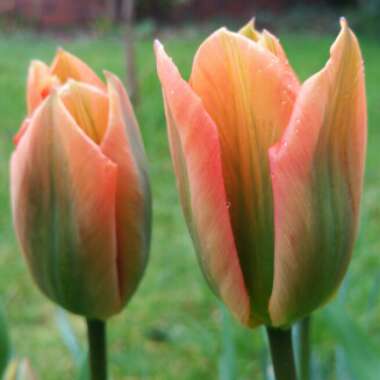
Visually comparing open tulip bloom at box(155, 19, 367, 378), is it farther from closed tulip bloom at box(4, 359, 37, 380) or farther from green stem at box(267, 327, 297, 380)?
closed tulip bloom at box(4, 359, 37, 380)

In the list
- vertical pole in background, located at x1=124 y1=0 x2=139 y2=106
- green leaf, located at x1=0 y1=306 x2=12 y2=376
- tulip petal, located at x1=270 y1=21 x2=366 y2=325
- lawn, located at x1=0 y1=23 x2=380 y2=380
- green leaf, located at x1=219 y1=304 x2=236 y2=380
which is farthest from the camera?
vertical pole in background, located at x1=124 y1=0 x2=139 y2=106

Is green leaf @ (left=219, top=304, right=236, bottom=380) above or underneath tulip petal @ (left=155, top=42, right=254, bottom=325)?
underneath

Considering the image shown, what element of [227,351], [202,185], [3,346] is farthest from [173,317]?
[202,185]

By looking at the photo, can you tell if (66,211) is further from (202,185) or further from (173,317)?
(173,317)

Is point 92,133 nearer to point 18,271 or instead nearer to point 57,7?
point 18,271

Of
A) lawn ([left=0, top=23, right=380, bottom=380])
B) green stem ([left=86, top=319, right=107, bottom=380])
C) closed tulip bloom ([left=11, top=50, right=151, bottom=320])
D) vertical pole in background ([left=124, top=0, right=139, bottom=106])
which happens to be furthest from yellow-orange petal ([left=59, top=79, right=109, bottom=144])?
vertical pole in background ([left=124, top=0, right=139, bottom=106])

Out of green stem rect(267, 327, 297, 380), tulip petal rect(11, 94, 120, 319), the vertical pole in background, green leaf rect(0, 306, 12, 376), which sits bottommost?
the vertical pole in background

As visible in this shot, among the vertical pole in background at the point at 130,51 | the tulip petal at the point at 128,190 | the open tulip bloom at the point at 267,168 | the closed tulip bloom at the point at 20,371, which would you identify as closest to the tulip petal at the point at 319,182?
the open tulip bloom at the point at 267,168
